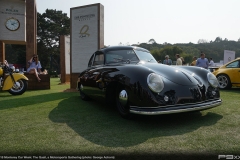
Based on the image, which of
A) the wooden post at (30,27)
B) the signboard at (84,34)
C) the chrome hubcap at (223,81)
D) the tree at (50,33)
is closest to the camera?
the signboard at (84,34)

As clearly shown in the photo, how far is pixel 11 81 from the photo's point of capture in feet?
21.4

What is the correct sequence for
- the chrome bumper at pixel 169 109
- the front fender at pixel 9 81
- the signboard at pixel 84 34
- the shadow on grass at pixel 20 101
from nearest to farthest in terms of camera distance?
1. the chrome bumper at pixel 169 109
2. the shadow on grass at pixel 20 101
3. the front fender at pixel 9 81
4. the signboard at pixel 84 34

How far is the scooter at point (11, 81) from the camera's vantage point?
21.2ft

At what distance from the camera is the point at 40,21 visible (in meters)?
46.2

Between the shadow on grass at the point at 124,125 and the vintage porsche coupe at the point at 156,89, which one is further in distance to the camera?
the vintage porsche coupe at the point at 156,89

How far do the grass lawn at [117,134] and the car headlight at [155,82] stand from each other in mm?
547

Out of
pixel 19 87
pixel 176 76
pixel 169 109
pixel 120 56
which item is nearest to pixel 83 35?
pixel 19 87

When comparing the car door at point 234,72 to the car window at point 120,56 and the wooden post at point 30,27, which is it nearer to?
the car window at point 120,56

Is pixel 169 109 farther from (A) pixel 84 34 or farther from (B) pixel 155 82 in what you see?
(A) pixel 84 34

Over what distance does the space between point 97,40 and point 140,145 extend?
6043 mm

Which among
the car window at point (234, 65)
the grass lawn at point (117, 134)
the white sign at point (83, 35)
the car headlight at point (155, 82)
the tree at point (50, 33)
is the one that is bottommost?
the grass lawn at point (117, 134)

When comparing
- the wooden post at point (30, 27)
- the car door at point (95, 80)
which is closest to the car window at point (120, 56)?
the car door at point (95, 80)

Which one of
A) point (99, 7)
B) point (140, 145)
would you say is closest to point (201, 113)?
point (140, 145)

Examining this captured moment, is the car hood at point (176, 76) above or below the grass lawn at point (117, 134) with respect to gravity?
above
